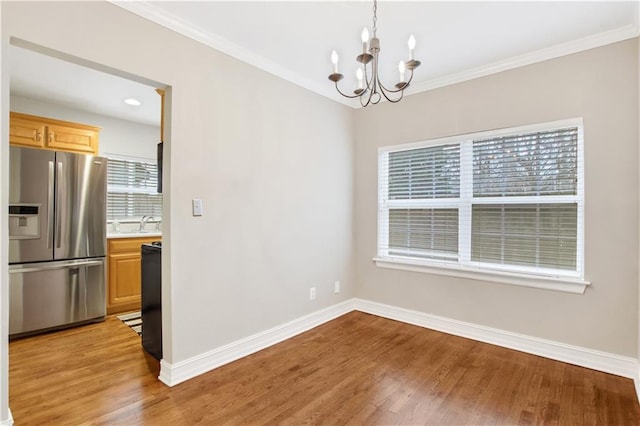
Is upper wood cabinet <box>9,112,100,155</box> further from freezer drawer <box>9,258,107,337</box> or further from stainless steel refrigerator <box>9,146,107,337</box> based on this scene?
freezer drawer <box>9,258,107,337</box>

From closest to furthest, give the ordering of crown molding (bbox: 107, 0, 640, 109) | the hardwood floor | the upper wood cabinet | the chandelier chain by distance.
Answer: the hardwood floor, the chandelier chain, crown molding (bbox: 107, 0, 640, 109), the upper wood cabinet

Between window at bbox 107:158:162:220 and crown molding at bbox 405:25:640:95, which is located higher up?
crown molding at bbox 405:25:640:95

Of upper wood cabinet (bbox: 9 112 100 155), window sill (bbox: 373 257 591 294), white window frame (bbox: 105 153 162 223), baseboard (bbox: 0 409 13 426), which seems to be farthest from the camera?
white window frame (bbox: 105 153 162 223)

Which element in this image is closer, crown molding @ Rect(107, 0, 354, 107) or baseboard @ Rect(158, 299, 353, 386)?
crown molding @ Rect(107, 0, 354, 107)

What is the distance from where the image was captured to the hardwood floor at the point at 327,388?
1.90m

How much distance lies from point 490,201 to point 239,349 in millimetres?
A: 2592

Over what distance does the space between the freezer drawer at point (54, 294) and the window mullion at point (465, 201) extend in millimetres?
3883

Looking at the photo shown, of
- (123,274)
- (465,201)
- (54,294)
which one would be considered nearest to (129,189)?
(123,274)

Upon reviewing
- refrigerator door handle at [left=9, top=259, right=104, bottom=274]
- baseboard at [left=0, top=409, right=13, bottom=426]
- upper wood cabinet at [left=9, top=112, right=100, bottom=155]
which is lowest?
baseboard at [left=0, top=409, right=13, bottom=426]

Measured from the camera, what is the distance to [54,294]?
10.8 feet

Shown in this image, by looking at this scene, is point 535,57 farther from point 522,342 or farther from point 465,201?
point 522,342

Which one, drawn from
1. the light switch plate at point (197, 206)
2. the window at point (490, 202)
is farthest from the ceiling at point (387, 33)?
the light switch plate at point (197, 206)

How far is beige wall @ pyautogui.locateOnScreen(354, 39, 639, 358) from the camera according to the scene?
92.6 inches

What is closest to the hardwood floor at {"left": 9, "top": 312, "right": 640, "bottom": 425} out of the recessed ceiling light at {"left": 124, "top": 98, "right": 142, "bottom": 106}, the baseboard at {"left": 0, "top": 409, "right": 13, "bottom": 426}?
the baseboard at {"left": 0, "top": 409, "right": 13, "bottom": 426}
